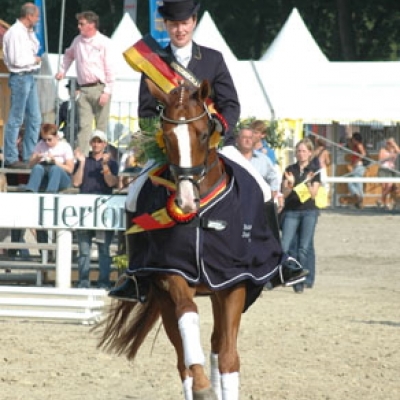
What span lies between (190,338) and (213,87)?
168cm

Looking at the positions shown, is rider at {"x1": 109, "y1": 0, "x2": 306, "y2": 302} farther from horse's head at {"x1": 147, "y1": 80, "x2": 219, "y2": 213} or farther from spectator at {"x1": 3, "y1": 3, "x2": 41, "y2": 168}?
spectator at {"x1": 3, "y1": 3, "x2": 41, "y2": 168}

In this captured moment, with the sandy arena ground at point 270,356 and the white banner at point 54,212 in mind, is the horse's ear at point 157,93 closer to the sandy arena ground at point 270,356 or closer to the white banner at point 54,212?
the sandy arena ground at point 270,356

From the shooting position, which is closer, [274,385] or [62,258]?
[274,385]

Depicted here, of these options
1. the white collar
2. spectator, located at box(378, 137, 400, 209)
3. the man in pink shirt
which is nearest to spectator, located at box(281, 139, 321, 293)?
the man in pink shirt

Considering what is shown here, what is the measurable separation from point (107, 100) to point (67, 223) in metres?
2.49

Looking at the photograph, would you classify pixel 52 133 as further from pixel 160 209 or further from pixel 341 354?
pixel 160 209

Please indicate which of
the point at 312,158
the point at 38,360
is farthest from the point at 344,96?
the point at 38,360

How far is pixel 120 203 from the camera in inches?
638

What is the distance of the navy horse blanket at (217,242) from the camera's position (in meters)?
8.06

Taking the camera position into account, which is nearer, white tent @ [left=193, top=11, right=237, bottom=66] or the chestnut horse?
the chestnut horse

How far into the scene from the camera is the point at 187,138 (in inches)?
305

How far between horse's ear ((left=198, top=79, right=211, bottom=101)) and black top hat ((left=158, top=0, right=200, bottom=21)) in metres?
0.58

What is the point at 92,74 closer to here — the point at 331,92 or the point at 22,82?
the point at 22,82

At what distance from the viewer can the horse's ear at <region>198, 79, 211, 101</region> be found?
7897mm
